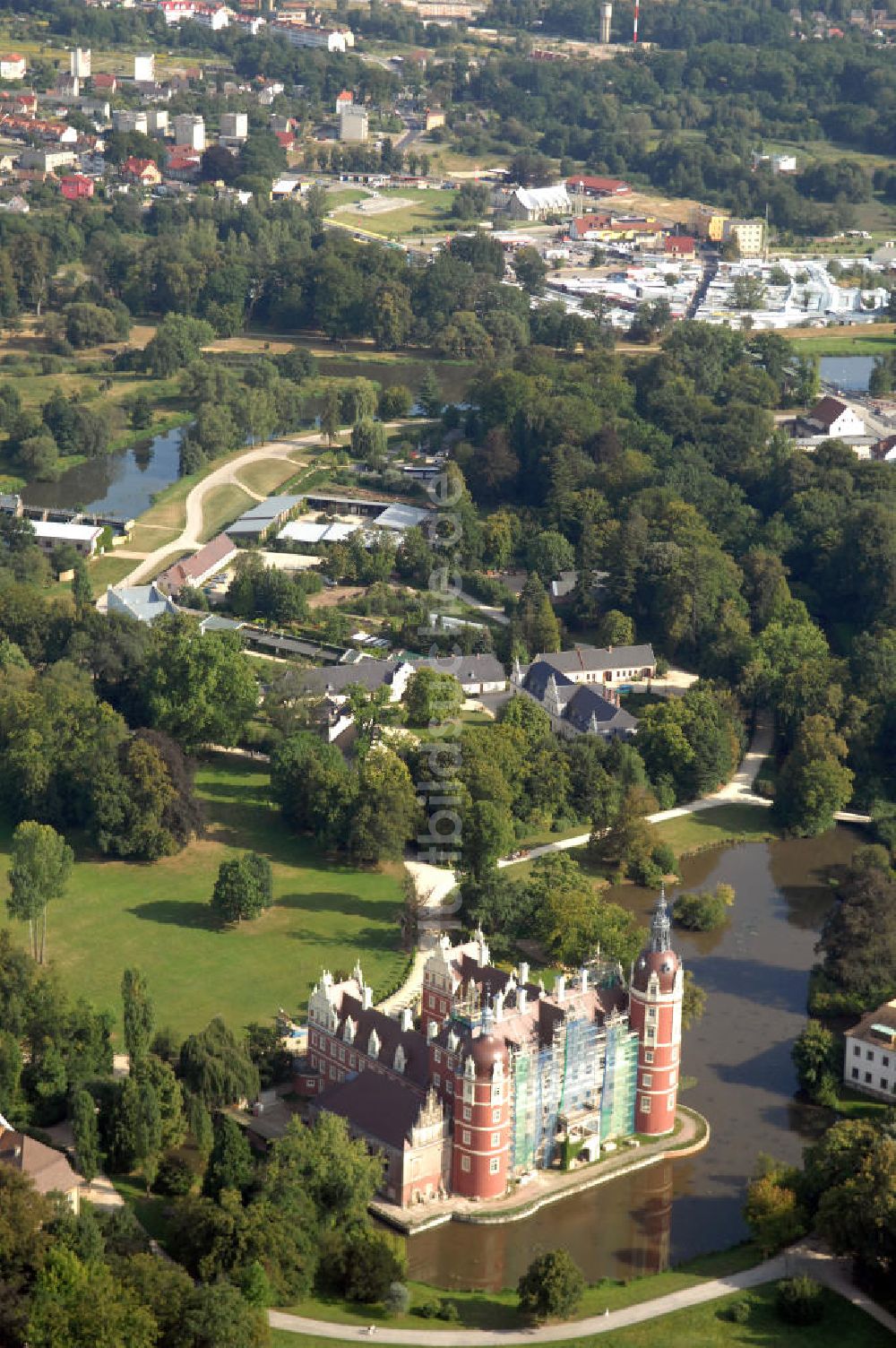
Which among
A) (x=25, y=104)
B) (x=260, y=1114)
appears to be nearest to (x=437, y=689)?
(x=260, y=1114)

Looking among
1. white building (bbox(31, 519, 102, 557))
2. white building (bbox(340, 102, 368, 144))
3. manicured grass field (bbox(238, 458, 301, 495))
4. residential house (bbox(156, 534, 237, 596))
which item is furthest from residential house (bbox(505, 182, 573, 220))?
white building (bbox(31, 519, 102, 557))

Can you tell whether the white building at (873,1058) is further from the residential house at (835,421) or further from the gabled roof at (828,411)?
the gabled roof at (828,411)

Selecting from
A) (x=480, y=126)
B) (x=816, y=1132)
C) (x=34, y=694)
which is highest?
(x=480, y=126)

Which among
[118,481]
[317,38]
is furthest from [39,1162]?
[317,38]

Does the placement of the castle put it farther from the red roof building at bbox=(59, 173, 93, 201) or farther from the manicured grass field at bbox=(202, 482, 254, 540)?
the red roof building at bbox=(59, 173, 93, 201)

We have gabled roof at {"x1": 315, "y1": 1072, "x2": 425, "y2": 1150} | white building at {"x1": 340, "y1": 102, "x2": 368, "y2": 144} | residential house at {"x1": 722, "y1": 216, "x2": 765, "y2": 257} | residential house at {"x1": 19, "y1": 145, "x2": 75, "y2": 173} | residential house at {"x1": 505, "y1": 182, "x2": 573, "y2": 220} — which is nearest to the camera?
gabled roof at {"x1": 315, "y1": 1072, "x2": 425, "y2": 1150}

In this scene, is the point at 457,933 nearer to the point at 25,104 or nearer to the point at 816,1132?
the point at 816,1132

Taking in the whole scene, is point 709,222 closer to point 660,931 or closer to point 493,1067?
point 660,931
